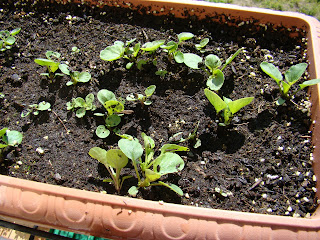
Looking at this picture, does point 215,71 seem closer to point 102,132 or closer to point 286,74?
point 286,74

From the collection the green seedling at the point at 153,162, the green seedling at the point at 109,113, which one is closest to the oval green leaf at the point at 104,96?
the green seedling at the point at 109,113

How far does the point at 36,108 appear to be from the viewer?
1254 millimetres

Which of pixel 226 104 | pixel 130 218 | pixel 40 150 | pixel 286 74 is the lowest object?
pixel 40 150

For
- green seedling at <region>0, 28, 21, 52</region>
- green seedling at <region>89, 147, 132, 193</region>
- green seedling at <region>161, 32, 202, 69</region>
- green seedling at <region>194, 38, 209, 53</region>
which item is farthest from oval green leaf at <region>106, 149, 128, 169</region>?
green seedling at <region>0, 28, 21, 52</region>

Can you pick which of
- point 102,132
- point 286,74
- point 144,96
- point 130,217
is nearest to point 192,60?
point 144,96

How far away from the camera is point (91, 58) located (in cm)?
140

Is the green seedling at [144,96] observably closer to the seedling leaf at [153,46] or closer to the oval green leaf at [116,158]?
the seedling leaf at [153,46]

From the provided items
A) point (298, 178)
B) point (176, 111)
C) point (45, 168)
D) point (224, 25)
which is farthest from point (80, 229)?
point (224, 25)

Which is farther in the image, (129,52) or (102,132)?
(129,52)

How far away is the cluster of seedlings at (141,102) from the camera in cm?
102

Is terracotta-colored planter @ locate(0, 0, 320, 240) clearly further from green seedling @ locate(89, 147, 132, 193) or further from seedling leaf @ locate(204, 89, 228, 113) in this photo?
seedling leaf @ locate(204, 89, 228, 113)

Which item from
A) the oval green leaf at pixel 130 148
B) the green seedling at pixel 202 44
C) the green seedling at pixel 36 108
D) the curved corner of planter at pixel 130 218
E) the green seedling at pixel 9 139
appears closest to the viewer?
the curved corner of planter at pixel 130 218

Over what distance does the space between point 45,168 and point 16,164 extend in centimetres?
12

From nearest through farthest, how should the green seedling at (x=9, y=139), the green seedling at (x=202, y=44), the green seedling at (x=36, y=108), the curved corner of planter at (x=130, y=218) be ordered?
the curved corner of planter at (x=130, y=218), the green seedling at (x=9, y=139), the green seedling at (x=36, y=108), the green seedling at (x=202, y=44)
